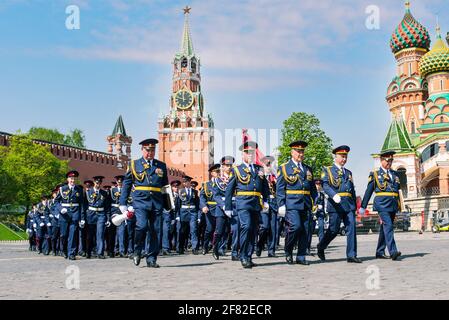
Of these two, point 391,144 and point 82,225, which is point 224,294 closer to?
point 82,225

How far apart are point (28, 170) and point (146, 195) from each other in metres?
43.8

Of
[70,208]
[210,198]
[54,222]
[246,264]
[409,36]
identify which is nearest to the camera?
[246,264]

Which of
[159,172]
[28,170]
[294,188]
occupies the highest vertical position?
[28,170]

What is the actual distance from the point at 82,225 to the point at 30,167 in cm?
4096

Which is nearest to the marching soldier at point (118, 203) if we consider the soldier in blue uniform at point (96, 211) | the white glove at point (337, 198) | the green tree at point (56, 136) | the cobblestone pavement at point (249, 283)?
the soldier in blue uniform at point (96, 211)

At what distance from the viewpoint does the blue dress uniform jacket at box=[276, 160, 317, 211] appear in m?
9.52

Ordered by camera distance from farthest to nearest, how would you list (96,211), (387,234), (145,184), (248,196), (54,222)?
(54,222) → (96,211) → (387,234) → (145,184) → (248,196)

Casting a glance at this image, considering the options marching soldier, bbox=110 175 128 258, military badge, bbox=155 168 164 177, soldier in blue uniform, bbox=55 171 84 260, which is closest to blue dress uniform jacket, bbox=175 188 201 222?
marching soldier, bbox=110 175 128 258

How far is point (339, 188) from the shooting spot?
10102 mm

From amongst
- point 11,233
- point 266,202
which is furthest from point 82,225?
point 11,233

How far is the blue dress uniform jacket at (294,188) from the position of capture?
375 inches

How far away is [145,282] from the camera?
7168 mm

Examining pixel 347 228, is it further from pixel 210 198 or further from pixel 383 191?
pixel 210 198

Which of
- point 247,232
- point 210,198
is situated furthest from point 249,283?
point 210,198
